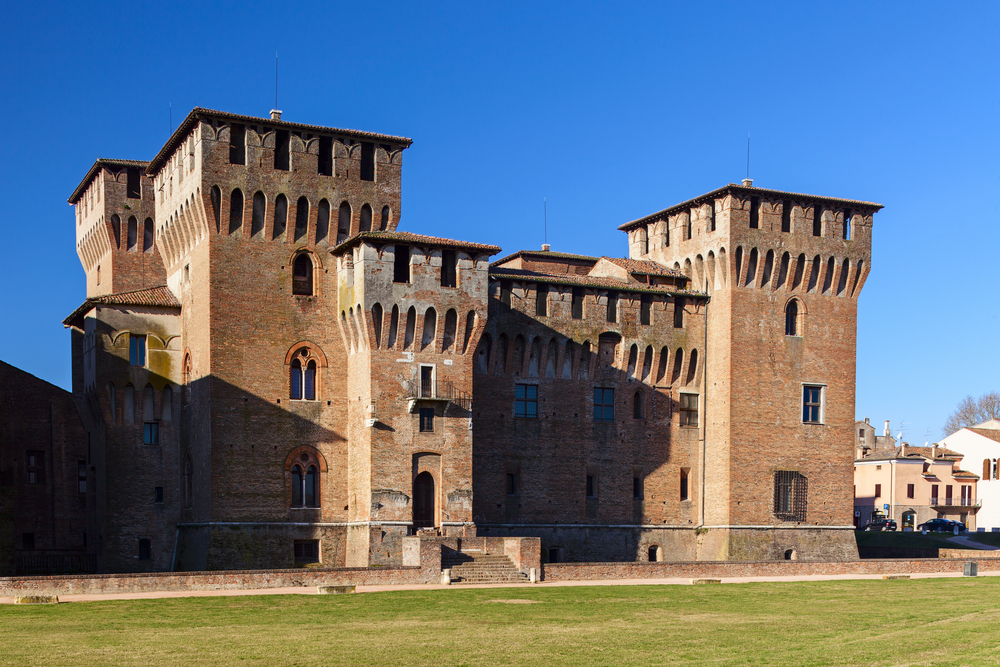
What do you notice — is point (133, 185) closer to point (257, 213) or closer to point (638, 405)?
point (257, 213)

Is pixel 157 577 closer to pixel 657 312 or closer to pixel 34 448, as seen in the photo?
pixel 34 448

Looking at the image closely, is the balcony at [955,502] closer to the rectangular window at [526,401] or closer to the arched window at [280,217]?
the rectangular window at [526,401]

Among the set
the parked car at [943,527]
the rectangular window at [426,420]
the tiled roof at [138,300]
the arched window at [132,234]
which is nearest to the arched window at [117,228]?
the arched window at [132,234]

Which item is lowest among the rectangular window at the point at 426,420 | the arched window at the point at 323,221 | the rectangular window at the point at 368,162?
the rectangular window at the point at 426,420

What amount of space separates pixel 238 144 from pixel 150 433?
11.4 metres

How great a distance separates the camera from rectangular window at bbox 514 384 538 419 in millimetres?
48000

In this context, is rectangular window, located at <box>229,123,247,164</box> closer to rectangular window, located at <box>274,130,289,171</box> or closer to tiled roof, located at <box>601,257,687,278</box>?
rectangular window, located at <box>274,130,289,171</box>

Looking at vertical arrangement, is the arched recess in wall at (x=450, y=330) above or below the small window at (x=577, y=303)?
below

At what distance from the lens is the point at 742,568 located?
136 ft

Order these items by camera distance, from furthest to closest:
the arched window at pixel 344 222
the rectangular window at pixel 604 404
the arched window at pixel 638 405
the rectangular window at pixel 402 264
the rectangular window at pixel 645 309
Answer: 1. the rectangular window at pixel 645 309
2. the arched window at pixel 638 405
3. the rectangular window at pixel 604 404
4. the arched window at pixel 344 222
5. the rectangular window at pixel 402 264

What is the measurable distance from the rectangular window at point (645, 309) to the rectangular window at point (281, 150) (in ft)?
52.5

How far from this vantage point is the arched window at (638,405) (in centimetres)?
5006

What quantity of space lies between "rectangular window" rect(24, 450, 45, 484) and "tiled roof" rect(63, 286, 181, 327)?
19.3ft

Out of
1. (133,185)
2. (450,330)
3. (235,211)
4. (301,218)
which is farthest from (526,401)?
(133,185)
